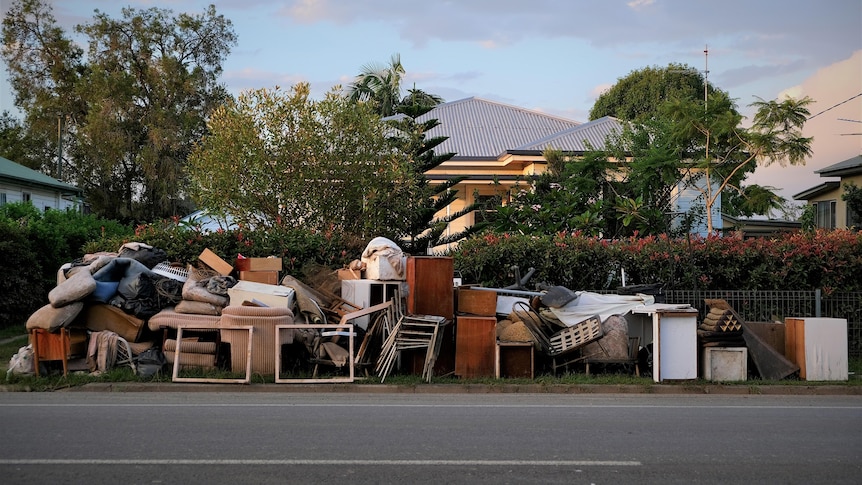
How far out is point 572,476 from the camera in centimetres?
621

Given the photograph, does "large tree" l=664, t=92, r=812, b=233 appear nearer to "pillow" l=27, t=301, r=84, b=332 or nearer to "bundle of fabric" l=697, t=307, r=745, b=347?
"bundle of fabric" l=697, t=307, r=745, b=347

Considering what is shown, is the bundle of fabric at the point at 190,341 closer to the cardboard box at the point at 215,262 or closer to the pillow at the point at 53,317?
the pillow at the point at 53,317

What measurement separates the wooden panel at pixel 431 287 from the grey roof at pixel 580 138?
1545cm

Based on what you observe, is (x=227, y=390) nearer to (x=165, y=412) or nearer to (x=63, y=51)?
(x=165, y=412)

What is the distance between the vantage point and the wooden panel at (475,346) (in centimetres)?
1226

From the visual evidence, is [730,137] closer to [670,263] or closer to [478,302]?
[670,263]

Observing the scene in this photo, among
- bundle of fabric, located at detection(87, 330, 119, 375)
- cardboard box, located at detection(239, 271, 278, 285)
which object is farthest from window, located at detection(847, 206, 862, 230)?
bundle of fabric, located at detection(87, 330, 119, 375)

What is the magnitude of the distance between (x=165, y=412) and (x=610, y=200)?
18031 millimetres

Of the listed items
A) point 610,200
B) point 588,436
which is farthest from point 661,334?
point 610,200

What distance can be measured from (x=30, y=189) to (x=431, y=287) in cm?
2962

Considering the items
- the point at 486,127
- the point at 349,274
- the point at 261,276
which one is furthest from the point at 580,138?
the point at 261,276

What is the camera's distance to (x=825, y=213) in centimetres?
3416

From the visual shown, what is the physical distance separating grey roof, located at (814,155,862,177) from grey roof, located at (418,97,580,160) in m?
9.80

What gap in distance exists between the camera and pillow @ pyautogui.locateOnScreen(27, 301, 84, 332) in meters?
11.5
